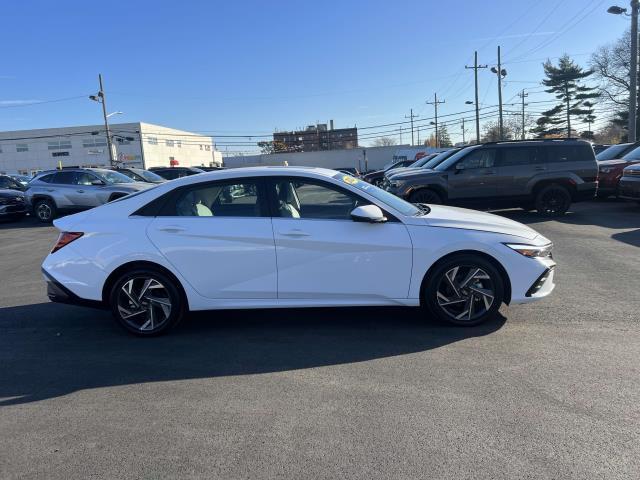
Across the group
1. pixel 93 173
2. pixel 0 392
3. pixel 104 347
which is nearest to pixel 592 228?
pixel 104 347

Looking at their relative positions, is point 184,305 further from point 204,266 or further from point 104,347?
point 104,347

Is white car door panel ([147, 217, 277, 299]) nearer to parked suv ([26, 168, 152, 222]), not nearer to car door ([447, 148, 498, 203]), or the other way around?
car door ([447, 148, 498, 203])

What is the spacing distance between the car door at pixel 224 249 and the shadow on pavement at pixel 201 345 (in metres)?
0.51

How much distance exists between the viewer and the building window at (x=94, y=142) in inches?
2876

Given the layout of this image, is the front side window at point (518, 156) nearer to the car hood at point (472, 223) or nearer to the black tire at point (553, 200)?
the black tire at point (553, 200)

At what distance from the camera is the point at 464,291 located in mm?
4410

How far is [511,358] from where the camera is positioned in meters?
3.81

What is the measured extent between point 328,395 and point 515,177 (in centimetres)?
985

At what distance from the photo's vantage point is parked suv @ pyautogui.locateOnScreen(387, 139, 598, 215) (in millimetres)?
11375

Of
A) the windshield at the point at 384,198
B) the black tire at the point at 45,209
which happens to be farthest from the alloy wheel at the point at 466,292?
the black tire at the point at 45,209

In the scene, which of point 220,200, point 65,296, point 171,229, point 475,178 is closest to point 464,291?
point 220,200

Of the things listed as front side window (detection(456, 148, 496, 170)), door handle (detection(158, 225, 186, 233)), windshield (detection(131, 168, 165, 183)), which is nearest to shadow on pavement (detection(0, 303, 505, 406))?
door handle (detection(158, 225, 186, 233))

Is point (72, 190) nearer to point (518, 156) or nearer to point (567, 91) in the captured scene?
point (518, 156)

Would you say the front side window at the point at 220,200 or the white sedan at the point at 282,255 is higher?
the front side window at the point at 220,200
